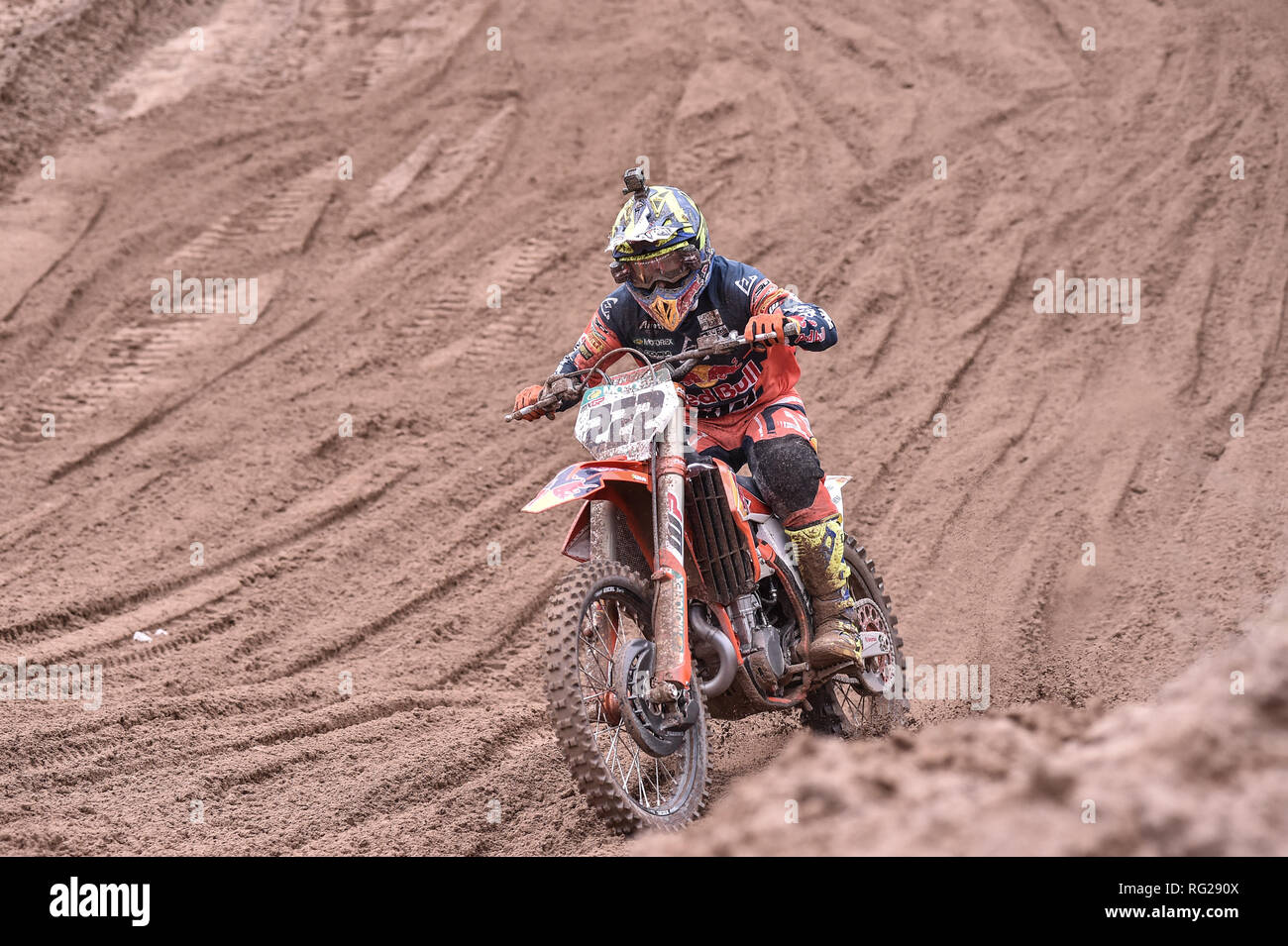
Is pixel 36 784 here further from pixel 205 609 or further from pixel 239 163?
pixel 239 163

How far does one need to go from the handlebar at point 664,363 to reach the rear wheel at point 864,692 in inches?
52.8

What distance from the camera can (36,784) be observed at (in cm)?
464

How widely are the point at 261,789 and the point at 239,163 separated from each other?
6917 mm

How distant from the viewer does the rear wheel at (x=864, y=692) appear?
17.2ft

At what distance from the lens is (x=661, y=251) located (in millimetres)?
4371

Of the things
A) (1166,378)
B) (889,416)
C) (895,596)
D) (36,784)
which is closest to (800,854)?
(36,784)

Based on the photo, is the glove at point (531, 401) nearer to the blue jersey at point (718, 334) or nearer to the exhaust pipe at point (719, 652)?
the blue jersey at point (718, 334)

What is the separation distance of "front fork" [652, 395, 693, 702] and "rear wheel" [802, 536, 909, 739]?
1.26 metres
